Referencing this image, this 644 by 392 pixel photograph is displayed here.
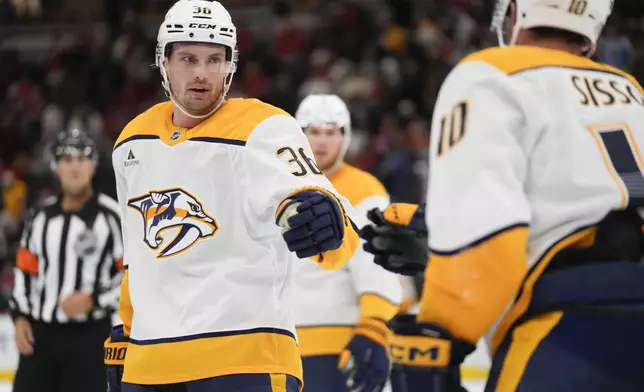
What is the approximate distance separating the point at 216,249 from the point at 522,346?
1.18m

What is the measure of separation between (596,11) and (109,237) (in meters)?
3.53

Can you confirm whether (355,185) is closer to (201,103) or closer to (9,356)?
(201,103)

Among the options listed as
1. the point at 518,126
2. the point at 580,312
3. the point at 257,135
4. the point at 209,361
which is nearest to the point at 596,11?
the point at 518,126

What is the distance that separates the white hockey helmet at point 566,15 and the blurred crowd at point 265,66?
6.75m

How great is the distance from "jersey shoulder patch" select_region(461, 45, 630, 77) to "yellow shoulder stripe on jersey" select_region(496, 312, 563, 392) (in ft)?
1.36

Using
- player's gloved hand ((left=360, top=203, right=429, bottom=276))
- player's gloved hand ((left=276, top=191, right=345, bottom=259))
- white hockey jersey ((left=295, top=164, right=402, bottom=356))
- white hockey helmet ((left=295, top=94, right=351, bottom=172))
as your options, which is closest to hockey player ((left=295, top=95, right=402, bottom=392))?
white hockey jersey ((left=295, top=164, right=402, bottom=356))

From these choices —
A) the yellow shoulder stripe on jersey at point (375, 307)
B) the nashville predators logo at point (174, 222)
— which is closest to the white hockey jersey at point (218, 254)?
the nashville predators logo at point (174, 222)

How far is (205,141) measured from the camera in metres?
2.80

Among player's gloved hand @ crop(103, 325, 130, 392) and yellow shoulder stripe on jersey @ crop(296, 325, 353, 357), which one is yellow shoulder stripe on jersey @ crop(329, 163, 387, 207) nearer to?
yellow shoulder stripe on jersey @ crop(296, 325, 353, 357)

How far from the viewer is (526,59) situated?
5.81ft

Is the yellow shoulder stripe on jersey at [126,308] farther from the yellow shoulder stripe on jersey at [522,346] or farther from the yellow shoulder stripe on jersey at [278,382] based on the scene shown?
the yellow shoulder stripe on jersey at [522,346]

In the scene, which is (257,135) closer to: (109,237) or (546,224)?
(546,224)

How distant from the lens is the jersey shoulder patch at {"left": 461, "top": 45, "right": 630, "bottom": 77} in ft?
5.72

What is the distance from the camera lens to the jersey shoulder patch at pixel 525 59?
5.72 ft
